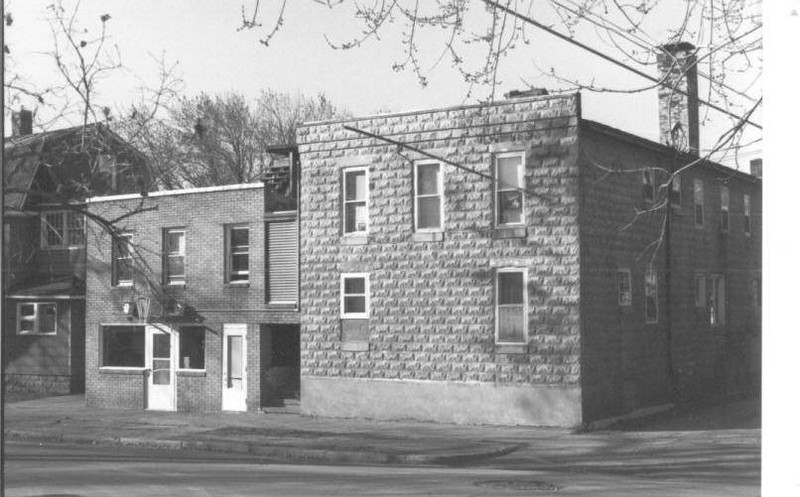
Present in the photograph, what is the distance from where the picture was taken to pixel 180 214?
100ft

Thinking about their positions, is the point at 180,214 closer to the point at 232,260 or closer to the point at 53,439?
the point at 232,260

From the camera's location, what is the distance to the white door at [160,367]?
30578mm

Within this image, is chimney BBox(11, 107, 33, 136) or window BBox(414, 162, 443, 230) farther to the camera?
window BBox(414, 162, 443, 230)

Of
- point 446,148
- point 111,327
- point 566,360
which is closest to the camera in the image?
point 566,360

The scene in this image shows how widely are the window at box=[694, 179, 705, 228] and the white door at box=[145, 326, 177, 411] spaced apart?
1561 centimetres

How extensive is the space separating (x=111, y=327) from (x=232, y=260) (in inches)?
197

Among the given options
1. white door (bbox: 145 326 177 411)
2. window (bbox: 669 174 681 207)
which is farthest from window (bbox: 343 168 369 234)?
window (bbox: 669 174 681 207)

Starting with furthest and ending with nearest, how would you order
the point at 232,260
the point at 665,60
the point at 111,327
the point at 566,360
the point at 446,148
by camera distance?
the point at 111,327 → the point at 232,260 → the point at 446,148 → the point at 566,360 → the point at 665,60

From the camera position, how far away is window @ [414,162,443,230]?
85.2 feet

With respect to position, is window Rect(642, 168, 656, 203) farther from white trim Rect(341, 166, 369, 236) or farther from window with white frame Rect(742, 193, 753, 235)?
window with white frame Rect(742, 193, 753, 235)

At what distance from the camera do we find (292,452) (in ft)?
69.5

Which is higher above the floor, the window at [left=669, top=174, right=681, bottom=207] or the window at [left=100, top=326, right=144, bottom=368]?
the window at [left=669, top=174, right=681, bottom=207]
